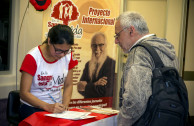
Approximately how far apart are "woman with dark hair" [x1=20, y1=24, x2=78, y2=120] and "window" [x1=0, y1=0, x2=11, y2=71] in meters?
1.25

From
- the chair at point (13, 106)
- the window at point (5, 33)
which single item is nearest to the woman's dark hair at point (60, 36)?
the chair at point (13, 106)

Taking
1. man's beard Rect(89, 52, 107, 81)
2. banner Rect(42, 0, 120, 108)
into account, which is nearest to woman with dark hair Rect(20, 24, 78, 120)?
banner Rect(42, 0, 120, 108)

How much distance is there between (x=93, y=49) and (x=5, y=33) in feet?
3.66

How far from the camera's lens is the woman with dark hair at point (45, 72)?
1771 millimetres

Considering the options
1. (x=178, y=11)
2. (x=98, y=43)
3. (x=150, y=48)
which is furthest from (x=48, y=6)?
(x=178, y=11)

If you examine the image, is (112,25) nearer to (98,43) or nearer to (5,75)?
(98,43)

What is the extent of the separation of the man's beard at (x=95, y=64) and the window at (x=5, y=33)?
3.44ft

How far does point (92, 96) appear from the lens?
3.22 metres

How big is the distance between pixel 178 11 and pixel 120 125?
10.6 feet

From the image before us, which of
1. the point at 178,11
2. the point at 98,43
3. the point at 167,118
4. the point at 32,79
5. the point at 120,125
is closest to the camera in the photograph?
the point at 167,118

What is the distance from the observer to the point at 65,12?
113 inches

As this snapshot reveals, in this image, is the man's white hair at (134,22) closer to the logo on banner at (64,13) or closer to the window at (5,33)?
the logo on banner at (64,13)

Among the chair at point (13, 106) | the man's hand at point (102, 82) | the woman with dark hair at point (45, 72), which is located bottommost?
the chair at point (13, 106)

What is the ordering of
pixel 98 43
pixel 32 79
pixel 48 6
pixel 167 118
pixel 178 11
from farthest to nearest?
pixel 178 11, pixel 98 43, pixel 48 6, pixel 32 79, pixel 167 118
